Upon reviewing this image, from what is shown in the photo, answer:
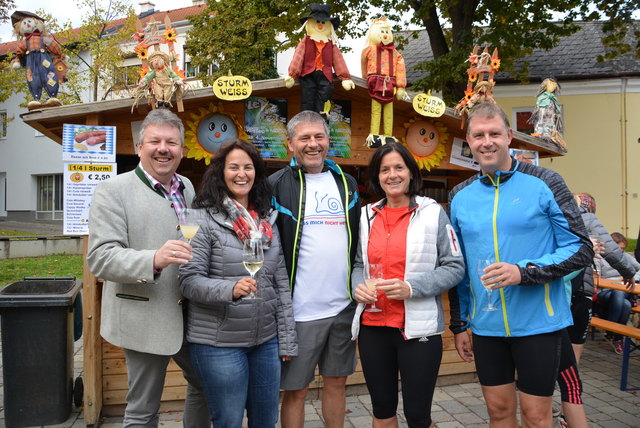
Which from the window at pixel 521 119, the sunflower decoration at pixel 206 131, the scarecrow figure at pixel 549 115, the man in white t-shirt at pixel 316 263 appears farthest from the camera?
the window at pixel 521 119

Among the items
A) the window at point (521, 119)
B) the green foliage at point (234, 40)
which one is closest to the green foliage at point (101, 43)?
the green foliage at point (234, 40)

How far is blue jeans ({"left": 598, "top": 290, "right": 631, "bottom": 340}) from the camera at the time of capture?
607 cm

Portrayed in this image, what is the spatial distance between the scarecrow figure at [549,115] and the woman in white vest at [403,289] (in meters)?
3.27

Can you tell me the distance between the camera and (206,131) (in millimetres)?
4457

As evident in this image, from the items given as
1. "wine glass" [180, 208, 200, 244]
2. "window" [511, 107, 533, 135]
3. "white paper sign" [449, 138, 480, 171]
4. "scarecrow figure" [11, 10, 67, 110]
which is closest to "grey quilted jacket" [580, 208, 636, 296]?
"white paper sign" [449, 138, 480, 171]

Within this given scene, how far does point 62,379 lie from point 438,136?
4.05 meters

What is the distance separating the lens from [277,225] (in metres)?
2.82

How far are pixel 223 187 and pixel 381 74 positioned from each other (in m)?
2.31

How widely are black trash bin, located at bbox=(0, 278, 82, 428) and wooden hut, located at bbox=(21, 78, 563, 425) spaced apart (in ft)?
0.68

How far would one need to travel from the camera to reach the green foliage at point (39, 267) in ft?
36.8

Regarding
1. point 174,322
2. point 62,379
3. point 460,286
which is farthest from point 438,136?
point 62,379

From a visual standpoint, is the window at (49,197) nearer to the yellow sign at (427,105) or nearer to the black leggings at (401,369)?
the yellow sign at (427,105)

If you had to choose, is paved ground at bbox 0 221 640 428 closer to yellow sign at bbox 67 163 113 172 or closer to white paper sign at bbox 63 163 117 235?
white paper sign at bbox 63 163 117 235

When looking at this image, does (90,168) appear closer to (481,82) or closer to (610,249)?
(481,82)
